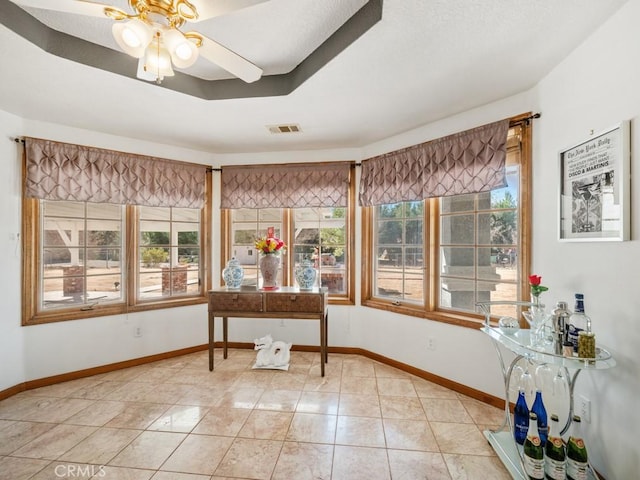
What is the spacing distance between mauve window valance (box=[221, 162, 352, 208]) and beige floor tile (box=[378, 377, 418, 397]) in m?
1.82

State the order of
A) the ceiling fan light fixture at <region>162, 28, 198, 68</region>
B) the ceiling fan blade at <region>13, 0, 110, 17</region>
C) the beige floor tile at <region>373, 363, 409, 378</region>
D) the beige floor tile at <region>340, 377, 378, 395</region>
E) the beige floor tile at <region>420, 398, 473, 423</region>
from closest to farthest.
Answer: the ceiling fan blade at <region>13, 0, 110, 17</region> < the ceiling fan light fixture at <region>162, 28, 198, 68</region> < the beige floor tile at <region>420, 398, 473, 423</region> < the beige floor tile at <region>340, 377, 378, 395</region> < the beige floor tile at <region>373, 363, 409, 378</region>

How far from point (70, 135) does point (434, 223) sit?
137 inches

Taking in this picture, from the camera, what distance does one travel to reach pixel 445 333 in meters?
2.66

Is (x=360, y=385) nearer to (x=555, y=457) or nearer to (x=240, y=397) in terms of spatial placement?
(x=240, y=397)

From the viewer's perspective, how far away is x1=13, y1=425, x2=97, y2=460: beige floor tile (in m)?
1.83

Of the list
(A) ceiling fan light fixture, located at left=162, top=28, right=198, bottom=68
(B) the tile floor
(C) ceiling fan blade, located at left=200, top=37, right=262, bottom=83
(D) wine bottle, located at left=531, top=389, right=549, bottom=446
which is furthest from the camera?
(B) the tile floor

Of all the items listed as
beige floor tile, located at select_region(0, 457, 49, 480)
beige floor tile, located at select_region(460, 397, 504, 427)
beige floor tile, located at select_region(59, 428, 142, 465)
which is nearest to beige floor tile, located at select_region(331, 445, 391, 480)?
beige floor tile, located at select_region(460, 397, 504, 427)

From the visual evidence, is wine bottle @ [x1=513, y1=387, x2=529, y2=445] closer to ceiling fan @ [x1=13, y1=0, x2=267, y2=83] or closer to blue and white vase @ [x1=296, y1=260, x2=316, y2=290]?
blue and white vase @ [x1=296, y1=260, x2=316, y2=290]

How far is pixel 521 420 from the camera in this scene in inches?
66.3

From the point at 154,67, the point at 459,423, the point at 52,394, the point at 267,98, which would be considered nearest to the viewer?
the point at 154,67

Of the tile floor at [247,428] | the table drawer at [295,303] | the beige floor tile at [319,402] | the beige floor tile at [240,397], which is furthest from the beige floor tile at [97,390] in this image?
the beige floor tile at [319,402]

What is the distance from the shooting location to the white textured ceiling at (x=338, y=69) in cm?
151

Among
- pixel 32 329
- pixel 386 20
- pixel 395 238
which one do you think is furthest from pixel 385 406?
pixel 32 329

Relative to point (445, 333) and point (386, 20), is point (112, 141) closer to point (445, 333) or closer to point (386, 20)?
point (386, 20)
